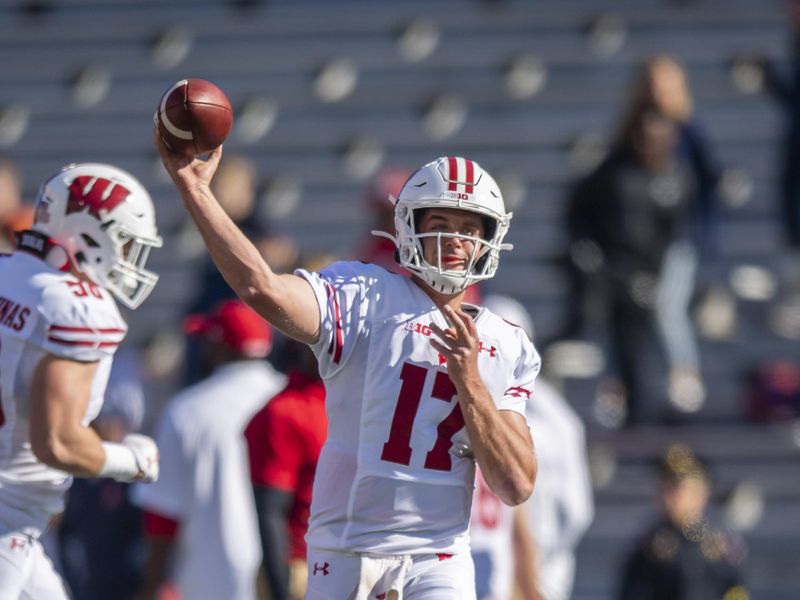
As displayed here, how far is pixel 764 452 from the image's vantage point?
8.97 meters

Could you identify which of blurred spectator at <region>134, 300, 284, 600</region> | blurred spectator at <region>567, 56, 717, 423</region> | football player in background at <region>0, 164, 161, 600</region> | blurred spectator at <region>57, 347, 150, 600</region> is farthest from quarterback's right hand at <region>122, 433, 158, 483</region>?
blurred spectator at <region>567, 56, 717, 423</region>

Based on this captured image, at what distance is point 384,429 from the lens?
4.02m

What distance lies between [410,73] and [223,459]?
5.94 meters

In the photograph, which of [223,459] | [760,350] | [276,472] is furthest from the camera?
[760,350]

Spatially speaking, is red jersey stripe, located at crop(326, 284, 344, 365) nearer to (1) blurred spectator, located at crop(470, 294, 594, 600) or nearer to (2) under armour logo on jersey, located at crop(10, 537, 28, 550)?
(2) under armour logo on jersey, located at crop(10, 537, 28, 550)

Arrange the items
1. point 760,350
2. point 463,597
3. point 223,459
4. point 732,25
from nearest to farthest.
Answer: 1. point 463,597
2. point 223,459
3. point 760,350
4. point 732,25

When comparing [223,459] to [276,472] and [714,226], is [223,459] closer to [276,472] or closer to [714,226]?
[276,472]

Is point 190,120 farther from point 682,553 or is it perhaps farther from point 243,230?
point 243,230

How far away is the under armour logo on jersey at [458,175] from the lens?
4145mm

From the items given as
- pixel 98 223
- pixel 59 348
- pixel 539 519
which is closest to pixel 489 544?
pixel 539 519

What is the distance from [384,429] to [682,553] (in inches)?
125

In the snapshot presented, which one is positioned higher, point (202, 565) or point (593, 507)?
point (593, 507)

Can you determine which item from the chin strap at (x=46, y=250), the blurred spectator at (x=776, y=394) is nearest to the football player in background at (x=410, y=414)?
the chin strap at (x=46, y=250)

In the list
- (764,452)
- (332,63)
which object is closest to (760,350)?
(764,452)
